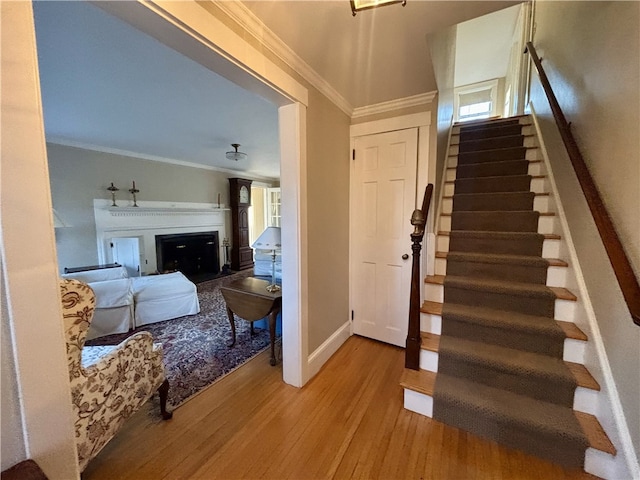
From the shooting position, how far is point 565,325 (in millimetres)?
1658

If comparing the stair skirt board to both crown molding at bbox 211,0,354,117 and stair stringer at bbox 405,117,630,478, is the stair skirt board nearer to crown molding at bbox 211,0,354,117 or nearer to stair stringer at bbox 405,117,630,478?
stair stringer at bbox 405,117,630,478

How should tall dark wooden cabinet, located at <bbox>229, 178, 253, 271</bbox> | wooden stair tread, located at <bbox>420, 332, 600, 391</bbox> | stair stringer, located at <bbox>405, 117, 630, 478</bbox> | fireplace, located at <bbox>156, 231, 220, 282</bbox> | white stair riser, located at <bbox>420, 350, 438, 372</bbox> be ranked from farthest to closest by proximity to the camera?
1. tall dark wooden cabinet, located at <bbox>229, 178, 253, 271</bbox>
2. fireplace, located at <bbox>156, 231, 220, 282</bbox>
3. white stair riser, located at <bbox>420, 350, 438, 372</bbox>
4. wooden stair tread, located at <bbox>420, 332, 600, 391</bbox>
5. stair stringer, located at <bbox>405, 117, 630, 478</bbox>

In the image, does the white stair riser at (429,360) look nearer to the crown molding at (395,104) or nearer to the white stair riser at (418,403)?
the white stair riser at (418,403)

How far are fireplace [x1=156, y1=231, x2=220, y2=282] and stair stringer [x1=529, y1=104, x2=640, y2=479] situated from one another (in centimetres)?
538

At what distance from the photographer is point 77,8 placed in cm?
135

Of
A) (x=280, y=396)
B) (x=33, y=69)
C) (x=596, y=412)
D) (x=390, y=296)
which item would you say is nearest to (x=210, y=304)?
(x=280, y=396)

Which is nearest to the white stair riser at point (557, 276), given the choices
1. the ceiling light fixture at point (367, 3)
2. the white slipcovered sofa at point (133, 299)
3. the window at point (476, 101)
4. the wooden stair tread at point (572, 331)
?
the wooden stair tread at point (572, 331)

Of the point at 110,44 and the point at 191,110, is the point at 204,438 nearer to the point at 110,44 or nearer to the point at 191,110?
the point at 110,44

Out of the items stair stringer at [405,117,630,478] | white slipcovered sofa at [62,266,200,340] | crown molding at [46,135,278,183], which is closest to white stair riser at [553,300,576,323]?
Result: stair stringer at [405,117,630,478]

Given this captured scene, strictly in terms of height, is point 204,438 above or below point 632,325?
below

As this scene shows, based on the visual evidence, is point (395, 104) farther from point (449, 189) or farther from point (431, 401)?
point (431, 401)

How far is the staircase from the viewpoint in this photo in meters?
1.42

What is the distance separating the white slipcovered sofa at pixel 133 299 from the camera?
277 cm

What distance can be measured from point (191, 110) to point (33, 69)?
2.25 m
